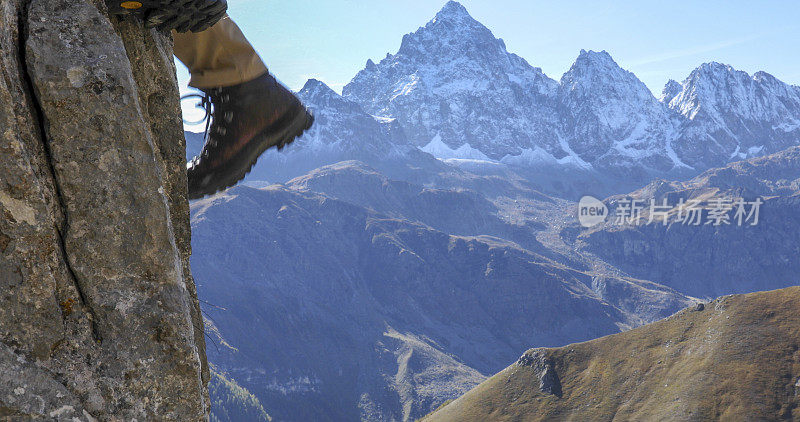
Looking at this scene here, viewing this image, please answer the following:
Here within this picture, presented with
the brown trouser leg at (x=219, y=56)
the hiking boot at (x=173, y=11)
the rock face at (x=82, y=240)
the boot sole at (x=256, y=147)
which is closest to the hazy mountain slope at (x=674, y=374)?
the boot sole at (x=256, y=147)

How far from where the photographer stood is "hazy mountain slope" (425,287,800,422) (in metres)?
97.4

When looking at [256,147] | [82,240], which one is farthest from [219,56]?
[82,240]

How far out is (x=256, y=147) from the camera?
586 cm

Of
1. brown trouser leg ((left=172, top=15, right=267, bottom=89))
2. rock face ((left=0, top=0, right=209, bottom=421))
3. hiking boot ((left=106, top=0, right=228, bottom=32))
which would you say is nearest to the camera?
rock face ((left=0, top=0, right=209, bottom=421))

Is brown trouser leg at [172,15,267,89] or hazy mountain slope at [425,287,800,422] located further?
hazy mountain slope at [425,287,800,422]

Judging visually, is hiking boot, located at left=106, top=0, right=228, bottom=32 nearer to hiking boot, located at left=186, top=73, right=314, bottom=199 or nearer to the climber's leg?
the climber's leg

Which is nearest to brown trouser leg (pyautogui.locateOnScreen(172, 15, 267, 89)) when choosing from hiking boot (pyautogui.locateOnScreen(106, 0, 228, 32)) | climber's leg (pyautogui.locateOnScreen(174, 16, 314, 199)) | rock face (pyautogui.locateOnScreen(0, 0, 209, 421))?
climber's leg (pyautogui.locateOnScreen(174, 16, 314, 199))

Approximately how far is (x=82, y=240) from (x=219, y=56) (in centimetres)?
277

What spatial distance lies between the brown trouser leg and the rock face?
185cm

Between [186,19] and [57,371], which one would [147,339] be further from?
[186,19]

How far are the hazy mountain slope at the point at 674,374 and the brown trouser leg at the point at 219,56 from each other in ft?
335

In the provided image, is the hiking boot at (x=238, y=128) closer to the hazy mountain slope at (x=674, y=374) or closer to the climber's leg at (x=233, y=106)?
the climber's leg at (x=233, y=106)

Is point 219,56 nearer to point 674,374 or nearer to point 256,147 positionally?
point 256,147

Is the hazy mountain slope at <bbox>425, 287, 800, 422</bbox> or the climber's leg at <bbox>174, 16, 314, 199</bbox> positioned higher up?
the climber's leg at <bbox>174, 16, 314, 199</bbox>
